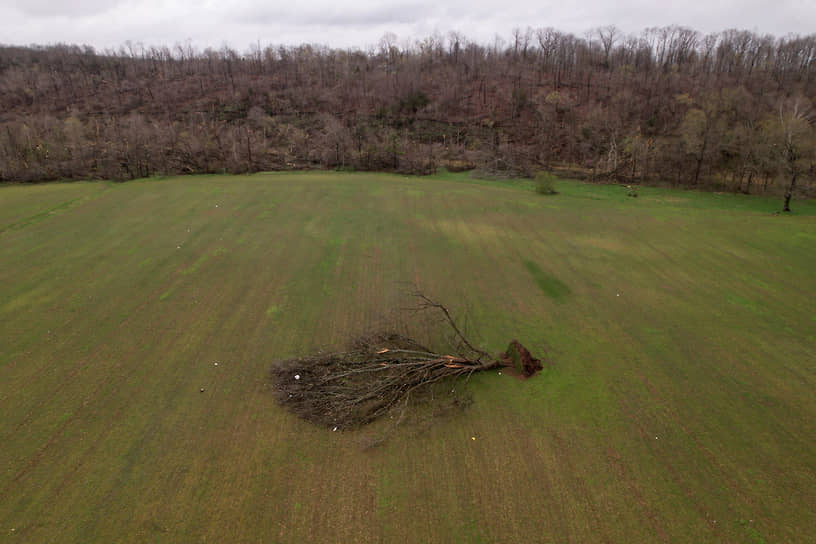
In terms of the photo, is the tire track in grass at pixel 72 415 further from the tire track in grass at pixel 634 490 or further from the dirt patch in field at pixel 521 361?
the tire track in grass at pixel 634 490

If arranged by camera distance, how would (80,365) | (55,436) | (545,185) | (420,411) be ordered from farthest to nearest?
(545,185) → (80,365) → (420,411) → (55,436)

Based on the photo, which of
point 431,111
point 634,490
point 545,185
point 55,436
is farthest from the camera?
point 431,111

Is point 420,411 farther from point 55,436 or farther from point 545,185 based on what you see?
point 545,185

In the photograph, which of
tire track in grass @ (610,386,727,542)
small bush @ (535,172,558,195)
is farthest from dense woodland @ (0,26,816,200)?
tire track in grass @ (610,386,727,542)

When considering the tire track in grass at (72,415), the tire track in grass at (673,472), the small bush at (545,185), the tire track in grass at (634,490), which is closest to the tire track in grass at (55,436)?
the tire track in grass at (72,415)

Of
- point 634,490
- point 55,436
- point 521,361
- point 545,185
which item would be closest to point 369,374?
point 521,361

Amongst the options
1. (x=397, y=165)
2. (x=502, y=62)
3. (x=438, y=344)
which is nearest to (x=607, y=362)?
(x=438, y=344)
